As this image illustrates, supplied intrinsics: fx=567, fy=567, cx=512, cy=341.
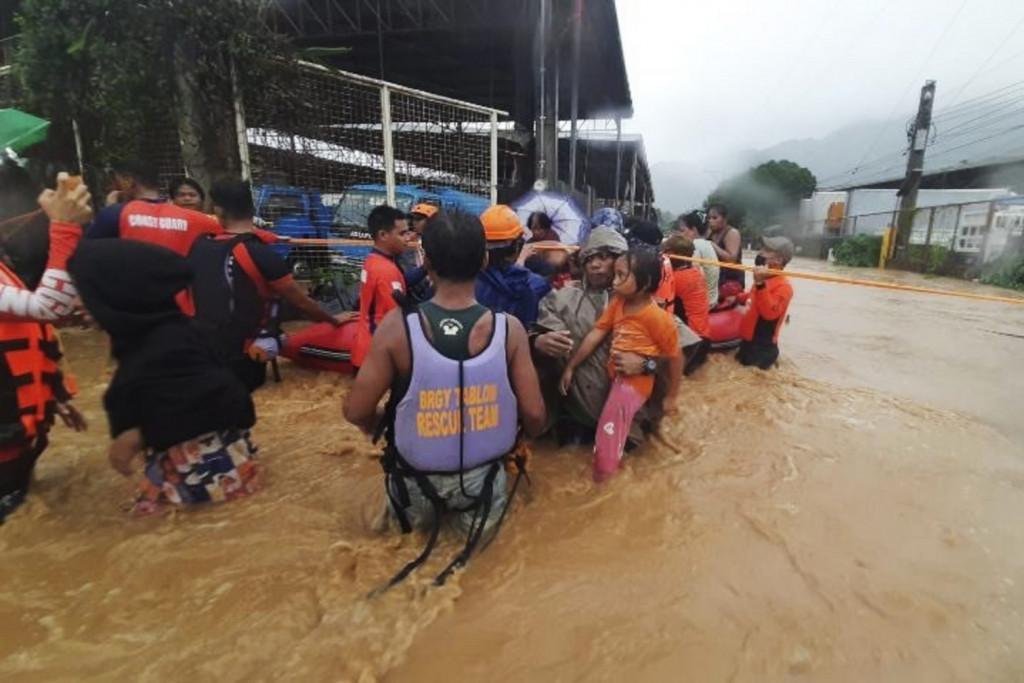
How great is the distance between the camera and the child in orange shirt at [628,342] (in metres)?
2.86

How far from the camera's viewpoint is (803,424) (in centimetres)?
413

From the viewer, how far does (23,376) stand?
2447mm

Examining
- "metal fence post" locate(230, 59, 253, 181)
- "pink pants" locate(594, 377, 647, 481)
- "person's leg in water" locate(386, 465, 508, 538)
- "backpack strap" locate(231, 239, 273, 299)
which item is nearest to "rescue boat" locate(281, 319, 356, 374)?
"backpack strap" locate(231, 239, 273, 299)

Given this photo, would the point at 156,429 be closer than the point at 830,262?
Yes

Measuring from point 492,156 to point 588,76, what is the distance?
9.43m

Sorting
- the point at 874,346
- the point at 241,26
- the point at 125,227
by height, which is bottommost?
the point at 874,346

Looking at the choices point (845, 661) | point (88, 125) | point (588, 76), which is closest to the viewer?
point (845, 661)

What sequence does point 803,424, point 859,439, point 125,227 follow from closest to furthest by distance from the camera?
point 125,227
point 859,439
point 803,424

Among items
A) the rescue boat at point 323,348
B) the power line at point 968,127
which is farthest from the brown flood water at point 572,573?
the power line at point 968,127

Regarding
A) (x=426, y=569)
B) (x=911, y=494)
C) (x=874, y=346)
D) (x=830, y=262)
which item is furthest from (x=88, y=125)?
(x=830, y=262)

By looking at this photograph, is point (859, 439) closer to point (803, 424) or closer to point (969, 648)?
point (803, 424)

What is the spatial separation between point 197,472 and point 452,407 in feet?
4.44

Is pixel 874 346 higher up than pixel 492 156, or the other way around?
pixel 492 156

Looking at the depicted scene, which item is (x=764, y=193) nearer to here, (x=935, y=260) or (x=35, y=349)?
(x=935, y=260)
